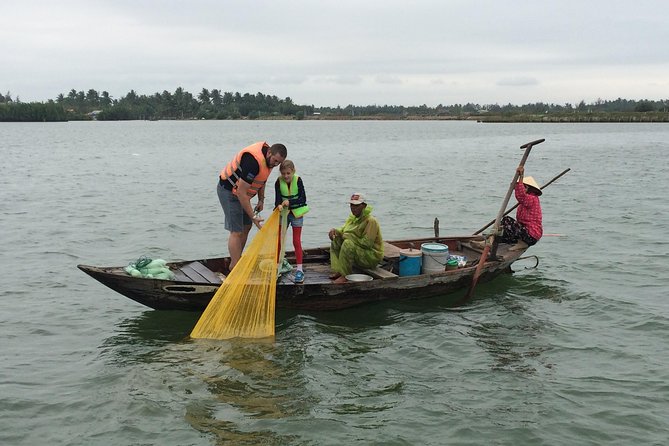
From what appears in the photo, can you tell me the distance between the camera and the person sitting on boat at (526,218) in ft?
33.3

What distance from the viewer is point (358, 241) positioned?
8.87 metres

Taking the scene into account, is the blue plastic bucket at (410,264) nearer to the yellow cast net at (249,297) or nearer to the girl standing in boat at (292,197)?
the girl standing in boat at (292,197)

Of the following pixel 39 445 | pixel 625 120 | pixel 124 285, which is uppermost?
pixel 625 120

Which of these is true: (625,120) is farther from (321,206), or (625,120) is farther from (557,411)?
(557,411)

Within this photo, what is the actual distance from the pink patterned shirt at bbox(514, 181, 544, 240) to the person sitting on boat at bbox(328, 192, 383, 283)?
2.88 metres

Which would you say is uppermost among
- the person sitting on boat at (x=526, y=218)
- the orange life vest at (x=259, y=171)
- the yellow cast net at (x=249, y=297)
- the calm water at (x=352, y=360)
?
the orange life vest at (x=259, y=171)

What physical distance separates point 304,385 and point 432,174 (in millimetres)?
24118

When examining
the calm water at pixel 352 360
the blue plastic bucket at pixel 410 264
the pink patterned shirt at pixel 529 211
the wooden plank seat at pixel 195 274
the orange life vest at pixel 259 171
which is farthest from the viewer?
the pink patterned shirt at pixel 529 211

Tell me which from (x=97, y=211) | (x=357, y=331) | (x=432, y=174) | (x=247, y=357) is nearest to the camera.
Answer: (x=247, y=357)

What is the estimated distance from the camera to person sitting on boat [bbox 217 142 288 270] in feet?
25.9

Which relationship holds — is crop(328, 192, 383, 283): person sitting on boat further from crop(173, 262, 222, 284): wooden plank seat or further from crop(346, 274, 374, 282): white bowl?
crop(173, 262, 222, 284): wooden plank seat

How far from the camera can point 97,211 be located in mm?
19016

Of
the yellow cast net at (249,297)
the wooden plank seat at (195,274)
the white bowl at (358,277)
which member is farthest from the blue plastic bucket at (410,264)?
the wooden plank seat at (195,274)

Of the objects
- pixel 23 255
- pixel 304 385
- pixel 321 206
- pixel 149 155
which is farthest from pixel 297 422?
pixel 149 155
